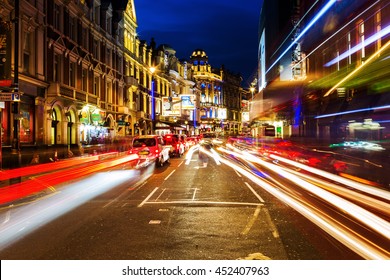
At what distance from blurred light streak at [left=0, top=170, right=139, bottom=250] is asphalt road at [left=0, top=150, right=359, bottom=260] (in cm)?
4

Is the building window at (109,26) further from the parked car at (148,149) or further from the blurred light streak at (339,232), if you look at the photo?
the blurred light streak at (339,232)

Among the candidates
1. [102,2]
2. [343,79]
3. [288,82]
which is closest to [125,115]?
[102,2]

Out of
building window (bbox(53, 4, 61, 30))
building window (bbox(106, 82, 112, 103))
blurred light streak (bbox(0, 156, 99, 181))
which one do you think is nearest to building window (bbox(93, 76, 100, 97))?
building window (bbox(106, 82, 112, 103))

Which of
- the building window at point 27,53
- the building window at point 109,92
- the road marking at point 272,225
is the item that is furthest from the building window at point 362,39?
the building window at point 109,92

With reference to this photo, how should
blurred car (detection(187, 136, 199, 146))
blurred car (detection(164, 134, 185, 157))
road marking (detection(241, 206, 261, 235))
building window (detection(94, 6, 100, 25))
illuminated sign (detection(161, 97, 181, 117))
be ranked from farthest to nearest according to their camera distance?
illuminated sign (detection(161, 97, 181, 117)) < blurred car (detection(187, 136, 199, 146)) < building window (detection(94, 6, 100, 25)) < blurred car (detection(164, 134, 185, 157)) < road marking (detection(241, 206, 261, 235))

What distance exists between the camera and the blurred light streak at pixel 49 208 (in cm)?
780

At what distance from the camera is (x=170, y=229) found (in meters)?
7.97

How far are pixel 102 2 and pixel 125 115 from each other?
13503 mm

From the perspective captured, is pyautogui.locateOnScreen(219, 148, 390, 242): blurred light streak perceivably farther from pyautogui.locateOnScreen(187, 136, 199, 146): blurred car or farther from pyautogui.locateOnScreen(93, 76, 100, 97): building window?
pyautogui.locateOnScreen(187, 136, 199, 146): blurred car

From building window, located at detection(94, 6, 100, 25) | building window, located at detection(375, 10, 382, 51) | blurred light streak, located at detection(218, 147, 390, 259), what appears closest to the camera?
blurred light streak, located at detection(218, 147, 390, 259)

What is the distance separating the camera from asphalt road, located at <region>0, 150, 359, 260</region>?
6.29 metres

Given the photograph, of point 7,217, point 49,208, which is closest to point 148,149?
point 49,208

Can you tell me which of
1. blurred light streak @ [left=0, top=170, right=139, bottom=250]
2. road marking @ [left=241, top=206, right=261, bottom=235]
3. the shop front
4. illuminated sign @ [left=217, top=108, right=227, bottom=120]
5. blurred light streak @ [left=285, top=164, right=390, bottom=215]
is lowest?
road marking @ [left=241, top=206, right=261, bottom=235]

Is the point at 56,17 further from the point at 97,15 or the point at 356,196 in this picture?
the point at 356,196
